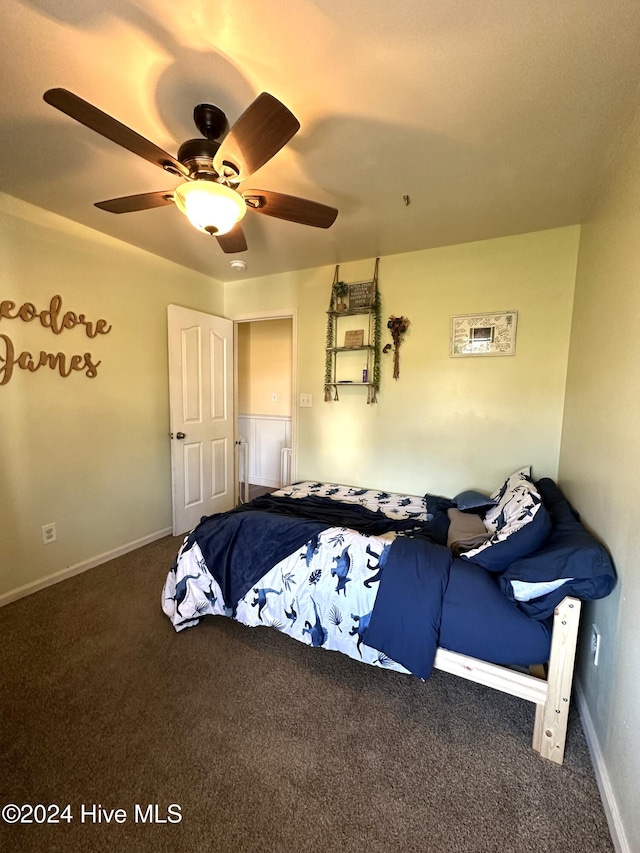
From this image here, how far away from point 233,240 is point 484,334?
189cm

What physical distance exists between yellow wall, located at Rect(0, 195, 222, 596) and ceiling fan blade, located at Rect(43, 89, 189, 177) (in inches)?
58.0

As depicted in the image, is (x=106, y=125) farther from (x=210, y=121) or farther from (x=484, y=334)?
(x=484, y=334)

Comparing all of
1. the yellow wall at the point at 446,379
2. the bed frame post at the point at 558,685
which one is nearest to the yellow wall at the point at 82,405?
the yellow wall at the point at 446,379

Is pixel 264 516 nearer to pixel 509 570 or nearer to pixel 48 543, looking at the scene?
pixel 509 570

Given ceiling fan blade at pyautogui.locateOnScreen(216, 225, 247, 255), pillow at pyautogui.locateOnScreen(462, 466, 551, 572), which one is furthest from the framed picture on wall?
ceiling fan blade at pyautogui.locateOnScreen(216, 225, 247, 255)

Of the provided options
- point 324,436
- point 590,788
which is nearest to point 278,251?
point 324,436

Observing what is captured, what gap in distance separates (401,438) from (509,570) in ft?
5.44

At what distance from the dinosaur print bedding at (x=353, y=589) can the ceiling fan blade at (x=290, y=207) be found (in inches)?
60.3

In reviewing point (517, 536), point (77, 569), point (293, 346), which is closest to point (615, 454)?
point (517, 536)

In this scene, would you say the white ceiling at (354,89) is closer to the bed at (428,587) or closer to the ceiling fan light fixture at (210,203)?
the ceiling fan light fixture at (210,203)

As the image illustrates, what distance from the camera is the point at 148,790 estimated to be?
1.17m

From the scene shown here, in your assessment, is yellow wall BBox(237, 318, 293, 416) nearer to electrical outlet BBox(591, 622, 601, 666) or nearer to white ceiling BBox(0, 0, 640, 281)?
white ceiling BBox(0, 0, 640, 281)

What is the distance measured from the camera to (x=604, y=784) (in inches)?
45.9

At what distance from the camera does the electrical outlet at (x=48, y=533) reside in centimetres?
235
